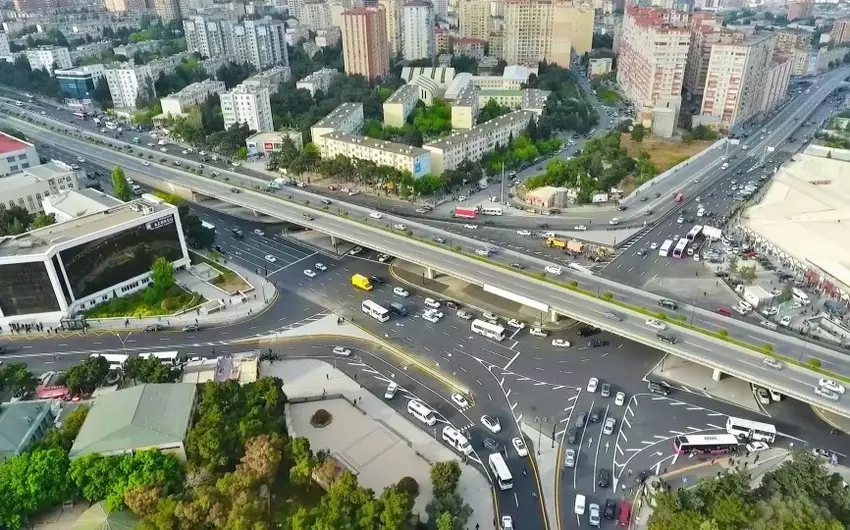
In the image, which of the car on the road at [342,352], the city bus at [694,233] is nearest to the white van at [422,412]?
the car on the road at [342,352]

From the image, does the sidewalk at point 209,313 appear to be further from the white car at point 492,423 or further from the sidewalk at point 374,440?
the white car at point 492,423

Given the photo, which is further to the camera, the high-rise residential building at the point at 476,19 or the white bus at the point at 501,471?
the high-rise residential building at the point at 476,19

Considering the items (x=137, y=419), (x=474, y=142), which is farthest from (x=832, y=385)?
(x=474, y=142)

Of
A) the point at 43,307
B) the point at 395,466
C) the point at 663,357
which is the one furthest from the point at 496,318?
the point at 43,307

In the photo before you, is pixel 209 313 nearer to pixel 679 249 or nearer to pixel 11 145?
pixel 679 249

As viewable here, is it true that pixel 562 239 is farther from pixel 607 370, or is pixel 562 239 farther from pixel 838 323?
pixel 838 323

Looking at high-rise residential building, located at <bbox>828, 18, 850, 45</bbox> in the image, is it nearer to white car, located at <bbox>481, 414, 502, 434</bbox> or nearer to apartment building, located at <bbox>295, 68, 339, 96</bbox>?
apartment building, located at <bbox>295, 68, 339, 96</bbox>

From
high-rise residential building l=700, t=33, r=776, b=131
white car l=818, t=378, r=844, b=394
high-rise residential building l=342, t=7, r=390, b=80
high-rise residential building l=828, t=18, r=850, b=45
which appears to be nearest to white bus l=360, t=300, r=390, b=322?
white car l=818, t=378, r=844, b=394
